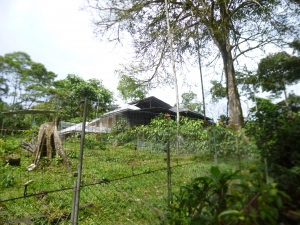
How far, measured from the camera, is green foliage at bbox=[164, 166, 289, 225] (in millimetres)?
1018

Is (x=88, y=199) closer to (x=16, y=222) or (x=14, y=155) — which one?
(x=16, y=222)

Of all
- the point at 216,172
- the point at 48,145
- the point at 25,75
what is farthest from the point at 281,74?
the point at 25,75

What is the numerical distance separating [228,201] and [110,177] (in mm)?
3537

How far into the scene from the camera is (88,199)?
3279mm

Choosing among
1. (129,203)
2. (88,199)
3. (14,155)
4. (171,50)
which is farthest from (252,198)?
(171,50)

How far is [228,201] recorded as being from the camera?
1223 mm

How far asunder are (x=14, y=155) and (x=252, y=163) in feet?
18.2

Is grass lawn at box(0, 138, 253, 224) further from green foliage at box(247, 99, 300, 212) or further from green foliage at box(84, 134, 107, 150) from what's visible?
green foliage at box(247, 99, 300, 212)

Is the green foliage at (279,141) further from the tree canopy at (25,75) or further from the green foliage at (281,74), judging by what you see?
the tree canopy at (25,75)

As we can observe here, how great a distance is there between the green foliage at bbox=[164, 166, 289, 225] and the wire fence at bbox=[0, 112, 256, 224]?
0.50 feet

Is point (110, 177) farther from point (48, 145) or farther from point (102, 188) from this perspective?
point (48, 145)

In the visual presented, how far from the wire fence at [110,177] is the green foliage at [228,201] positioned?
5.9 inches

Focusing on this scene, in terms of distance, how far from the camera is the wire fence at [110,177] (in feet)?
6.63

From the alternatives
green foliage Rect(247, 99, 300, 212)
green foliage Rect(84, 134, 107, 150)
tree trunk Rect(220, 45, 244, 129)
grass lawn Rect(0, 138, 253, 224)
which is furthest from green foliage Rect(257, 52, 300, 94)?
tree trunk Rect(220, 45, 244, 129)
